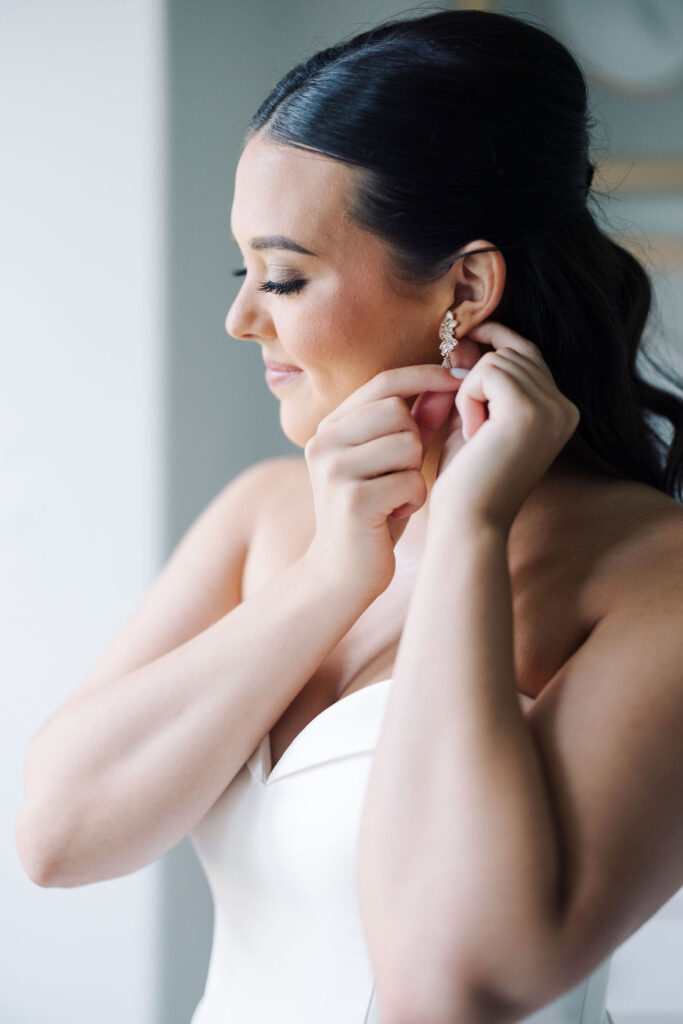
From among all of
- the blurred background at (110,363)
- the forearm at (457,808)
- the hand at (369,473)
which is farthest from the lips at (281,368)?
the blurred background at (110,363)

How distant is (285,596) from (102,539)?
2.96ft

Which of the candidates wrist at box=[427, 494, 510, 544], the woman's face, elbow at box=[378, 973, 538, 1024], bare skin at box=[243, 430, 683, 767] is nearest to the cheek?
the woman's face

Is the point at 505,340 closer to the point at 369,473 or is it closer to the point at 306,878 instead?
the point at 369,473

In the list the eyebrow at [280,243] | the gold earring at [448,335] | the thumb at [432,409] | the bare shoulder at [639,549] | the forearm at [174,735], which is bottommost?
the forearm at [174,735]

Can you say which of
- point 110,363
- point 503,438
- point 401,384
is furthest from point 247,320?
point 110,363

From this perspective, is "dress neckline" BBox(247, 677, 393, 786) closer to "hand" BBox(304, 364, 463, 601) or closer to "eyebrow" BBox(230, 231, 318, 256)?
"hand" BBox(304, 364, 463, 601)

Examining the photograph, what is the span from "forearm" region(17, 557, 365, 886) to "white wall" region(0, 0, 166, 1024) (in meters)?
0.79

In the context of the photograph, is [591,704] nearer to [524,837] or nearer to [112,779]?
[524,837]

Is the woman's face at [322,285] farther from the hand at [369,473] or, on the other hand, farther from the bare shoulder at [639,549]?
the bare shoulder at [639,549]

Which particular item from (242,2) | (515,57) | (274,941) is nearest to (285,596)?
(274,941)

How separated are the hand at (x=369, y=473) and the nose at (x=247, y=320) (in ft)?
0.42

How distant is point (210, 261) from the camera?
5.56ft

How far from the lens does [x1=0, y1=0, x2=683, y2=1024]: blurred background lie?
162 cm

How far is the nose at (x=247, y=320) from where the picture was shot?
0.88m
